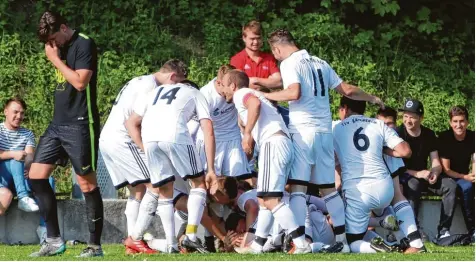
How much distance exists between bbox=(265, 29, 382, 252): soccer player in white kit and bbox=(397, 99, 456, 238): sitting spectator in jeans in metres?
2.47

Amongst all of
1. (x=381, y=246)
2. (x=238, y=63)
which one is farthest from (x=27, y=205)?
(x=381, y=246)

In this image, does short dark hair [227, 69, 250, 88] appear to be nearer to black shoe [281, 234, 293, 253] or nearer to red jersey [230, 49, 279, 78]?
black shoe [281, 234, 293, 253]

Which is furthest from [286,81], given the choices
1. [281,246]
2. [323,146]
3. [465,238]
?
Result: [465,238]

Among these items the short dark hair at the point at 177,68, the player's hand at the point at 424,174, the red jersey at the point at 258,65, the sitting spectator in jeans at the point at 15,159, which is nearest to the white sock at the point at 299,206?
the short dark hair at the point at 177,68

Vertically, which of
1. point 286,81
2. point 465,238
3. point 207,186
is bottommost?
point 465,238

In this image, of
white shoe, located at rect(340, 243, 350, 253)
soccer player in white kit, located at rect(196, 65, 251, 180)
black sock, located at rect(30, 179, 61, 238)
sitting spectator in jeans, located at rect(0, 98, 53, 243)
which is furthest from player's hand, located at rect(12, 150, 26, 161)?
white shoe, located at rect(340, 243, 350, 253)

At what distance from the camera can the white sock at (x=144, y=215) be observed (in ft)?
41.3

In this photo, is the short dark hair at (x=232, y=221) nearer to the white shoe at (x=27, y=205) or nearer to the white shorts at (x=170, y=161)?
the white shorts at (x=170, y=161)

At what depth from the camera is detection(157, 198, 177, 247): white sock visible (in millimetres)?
12308

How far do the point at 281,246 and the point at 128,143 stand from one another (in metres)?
1.80

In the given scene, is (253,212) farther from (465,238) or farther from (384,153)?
(465,238)

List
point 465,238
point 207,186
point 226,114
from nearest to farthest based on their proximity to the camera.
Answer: point 207,186 → point 226,114 → point 465,238

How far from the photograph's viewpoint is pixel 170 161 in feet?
40.7

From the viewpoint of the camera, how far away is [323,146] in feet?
41.7
